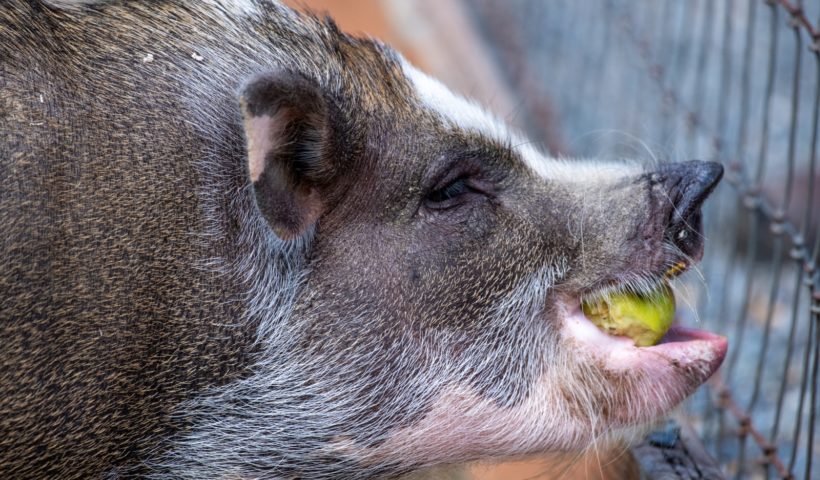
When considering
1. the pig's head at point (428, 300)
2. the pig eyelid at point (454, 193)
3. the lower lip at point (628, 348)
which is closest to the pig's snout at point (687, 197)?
the pig's head at point (428, 300)

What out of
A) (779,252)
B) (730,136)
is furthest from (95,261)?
(730,136)

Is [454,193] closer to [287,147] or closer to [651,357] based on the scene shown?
[287,147]

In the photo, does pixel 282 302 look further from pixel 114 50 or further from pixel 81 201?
pixel 114 50

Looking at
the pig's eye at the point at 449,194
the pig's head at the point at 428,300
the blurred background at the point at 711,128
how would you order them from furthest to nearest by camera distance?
the blurred background at the point at 711,128, the pig's eye at the point at 449,194, the pig's head at the point at 428,300

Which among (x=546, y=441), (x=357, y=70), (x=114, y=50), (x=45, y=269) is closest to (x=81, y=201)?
(x=45, y=269)

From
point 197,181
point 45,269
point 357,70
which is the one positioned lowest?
point 45,269

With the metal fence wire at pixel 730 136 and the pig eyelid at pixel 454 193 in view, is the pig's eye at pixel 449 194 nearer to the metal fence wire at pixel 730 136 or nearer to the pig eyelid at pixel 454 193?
the pig eyelid at pixel 454 193
